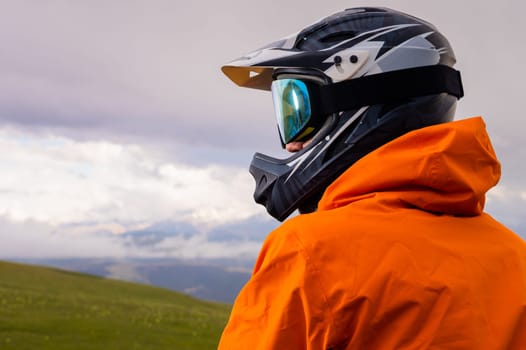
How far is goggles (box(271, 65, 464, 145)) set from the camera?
3.47 meters

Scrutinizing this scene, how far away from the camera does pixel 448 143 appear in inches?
102

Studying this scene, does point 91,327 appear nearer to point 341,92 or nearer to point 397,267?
point 341,92

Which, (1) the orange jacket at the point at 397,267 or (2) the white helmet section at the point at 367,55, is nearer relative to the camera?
(1) the orange jacket at the point at 397,267

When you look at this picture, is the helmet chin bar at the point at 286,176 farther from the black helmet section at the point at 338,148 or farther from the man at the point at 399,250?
the man at the point at 399,250

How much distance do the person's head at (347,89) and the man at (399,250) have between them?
11 millimetres

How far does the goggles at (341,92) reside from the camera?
347 cm

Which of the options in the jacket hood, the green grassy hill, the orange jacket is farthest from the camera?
the green grassy hill

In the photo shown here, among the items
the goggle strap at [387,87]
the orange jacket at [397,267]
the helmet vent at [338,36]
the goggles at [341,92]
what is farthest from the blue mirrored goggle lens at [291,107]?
the orange jacket at [397,267]

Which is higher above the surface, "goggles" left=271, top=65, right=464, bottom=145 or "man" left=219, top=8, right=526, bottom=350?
"goggles" left=271, top=65, right=464, bottom=145

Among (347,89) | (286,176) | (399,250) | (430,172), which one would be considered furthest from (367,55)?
(399,250)

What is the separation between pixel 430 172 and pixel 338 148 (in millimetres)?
1061

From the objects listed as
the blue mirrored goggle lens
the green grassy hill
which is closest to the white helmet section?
the blue mirrored goggle lens

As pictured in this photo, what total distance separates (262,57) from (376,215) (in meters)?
1.63

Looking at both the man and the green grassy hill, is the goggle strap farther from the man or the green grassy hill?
the green grassy hill
